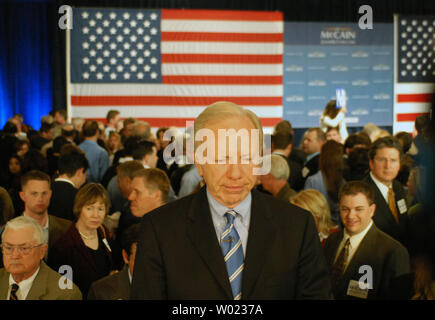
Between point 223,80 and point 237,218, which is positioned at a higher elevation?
point 223,80

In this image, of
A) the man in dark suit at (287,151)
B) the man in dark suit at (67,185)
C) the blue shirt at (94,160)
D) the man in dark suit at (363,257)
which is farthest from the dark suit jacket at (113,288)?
the blue shirt at (94,160)

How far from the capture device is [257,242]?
4.61ft

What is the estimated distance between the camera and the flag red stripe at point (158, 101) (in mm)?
11812

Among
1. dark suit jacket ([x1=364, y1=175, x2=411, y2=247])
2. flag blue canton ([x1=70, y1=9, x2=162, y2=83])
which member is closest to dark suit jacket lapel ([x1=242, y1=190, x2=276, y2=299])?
dark suit jacket ([x1=364, y1=175, x2=411, y2=247])

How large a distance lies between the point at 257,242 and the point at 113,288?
158 centimetres

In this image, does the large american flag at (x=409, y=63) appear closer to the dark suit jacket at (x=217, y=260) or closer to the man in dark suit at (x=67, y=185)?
the man in dark suit at (x=67, y=185)

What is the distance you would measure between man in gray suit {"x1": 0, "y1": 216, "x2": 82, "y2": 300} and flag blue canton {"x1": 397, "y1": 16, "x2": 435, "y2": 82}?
11.6 metres

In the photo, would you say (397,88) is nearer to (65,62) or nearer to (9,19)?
(65,62)

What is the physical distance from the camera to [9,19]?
1227cm

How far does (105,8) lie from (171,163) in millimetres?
6566

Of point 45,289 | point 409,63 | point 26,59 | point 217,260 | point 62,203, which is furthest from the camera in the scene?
point 409,63

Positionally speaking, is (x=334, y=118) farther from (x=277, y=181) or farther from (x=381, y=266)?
(x=381, y=266)

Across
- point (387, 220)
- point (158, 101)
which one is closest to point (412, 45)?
point (158, 101)

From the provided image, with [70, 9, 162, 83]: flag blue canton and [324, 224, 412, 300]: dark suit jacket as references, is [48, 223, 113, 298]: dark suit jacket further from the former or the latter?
[70, 9, 162, 83]: flag blue canton
